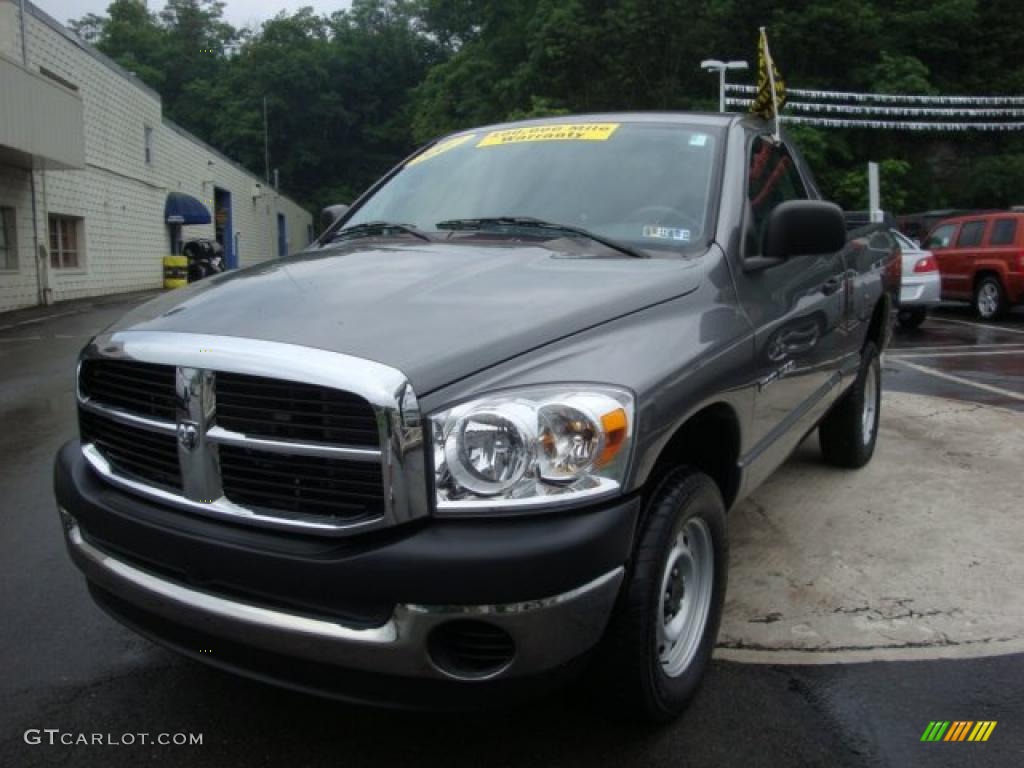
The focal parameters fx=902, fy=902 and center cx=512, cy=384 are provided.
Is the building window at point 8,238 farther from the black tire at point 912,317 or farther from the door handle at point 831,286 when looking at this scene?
the door handle at point 831,286

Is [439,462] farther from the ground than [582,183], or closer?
closer

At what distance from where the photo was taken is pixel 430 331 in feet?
7.38

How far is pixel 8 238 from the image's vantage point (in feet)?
60.5

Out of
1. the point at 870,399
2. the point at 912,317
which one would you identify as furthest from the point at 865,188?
the point at 870,399

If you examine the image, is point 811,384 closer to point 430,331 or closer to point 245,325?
point 430,331

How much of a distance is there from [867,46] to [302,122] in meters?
41.1

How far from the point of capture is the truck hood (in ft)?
7.16

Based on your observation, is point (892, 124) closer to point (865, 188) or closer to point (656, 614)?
point (865, 188)

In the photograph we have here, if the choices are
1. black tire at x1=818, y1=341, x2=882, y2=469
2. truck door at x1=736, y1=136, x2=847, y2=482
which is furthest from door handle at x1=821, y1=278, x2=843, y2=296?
black tire at x1=818, y1=341, x2=882, y2=469

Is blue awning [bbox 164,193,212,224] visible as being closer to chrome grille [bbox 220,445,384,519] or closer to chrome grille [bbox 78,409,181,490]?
chrome grille [bbox 78,409,181,490]

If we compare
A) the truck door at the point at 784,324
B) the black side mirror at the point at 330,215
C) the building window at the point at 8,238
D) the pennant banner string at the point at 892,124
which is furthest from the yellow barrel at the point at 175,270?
the truck door at the point at 784,324

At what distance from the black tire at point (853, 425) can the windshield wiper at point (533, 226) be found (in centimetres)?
232

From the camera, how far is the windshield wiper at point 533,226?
3008 millimetres

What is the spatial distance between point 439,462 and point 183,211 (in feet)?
98.3
